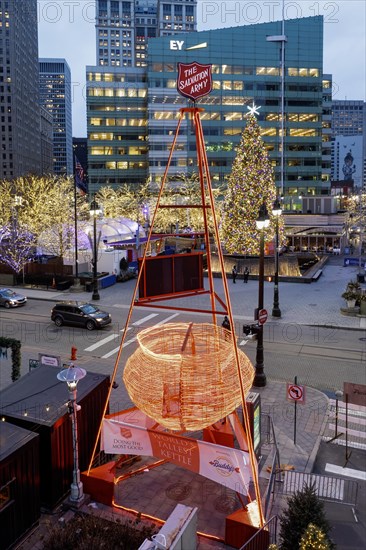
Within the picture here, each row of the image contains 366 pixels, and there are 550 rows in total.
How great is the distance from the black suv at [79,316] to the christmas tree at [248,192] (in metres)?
17.6

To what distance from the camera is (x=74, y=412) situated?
920cm

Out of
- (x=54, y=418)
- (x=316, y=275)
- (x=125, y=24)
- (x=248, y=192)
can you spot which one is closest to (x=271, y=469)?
(x=54, y=418)

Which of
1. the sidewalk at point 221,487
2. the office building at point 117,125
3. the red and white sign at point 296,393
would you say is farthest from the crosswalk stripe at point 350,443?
the office building at point 117,125

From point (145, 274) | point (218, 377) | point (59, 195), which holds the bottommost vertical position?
point (218, 377)

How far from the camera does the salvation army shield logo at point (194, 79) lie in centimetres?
914

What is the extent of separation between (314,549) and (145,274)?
543cm

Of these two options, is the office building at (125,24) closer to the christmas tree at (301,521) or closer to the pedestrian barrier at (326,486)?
the pedestrian barrier at (326,486)

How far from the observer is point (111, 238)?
46219 mm

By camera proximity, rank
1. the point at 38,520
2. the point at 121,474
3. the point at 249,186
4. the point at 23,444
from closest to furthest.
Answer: the point at 23,444, the point at 38,520, the point at 121,474, the point at 249,186

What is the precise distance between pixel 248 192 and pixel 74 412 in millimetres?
31670

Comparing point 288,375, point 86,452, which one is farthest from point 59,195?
point 86,452

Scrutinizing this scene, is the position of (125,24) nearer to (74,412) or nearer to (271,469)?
(74,412)

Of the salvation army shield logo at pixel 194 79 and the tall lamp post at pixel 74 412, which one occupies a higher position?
the salvation army shield logo at pixel 194 79

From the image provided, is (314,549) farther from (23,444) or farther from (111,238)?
(111,238)
